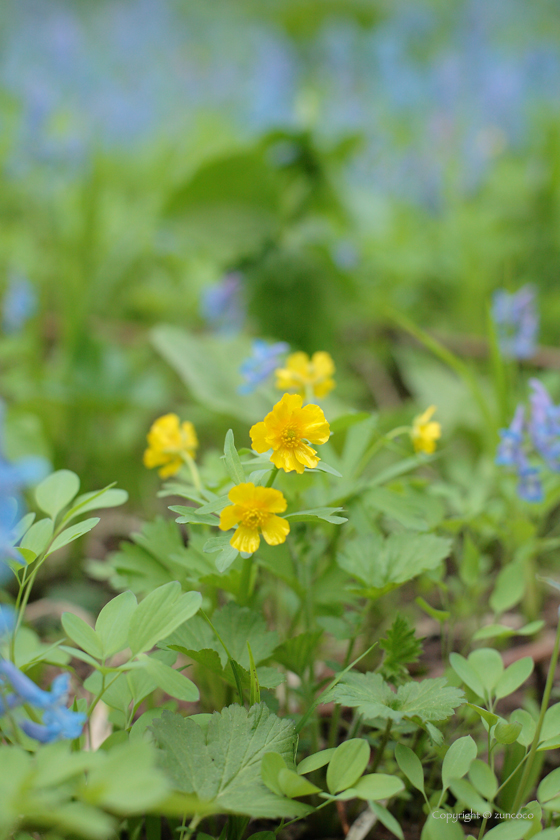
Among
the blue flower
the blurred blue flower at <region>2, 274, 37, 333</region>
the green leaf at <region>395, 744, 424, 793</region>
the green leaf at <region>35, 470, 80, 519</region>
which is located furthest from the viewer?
the blurred blue flower at <region>2, 274, 37, 333</region>

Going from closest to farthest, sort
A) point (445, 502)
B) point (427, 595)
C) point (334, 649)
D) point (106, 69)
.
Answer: point (334, 649), point (427, 595), point (445, 502), point (106, 69)

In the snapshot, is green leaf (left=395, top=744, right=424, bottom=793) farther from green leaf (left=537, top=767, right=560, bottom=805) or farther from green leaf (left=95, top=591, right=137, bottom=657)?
green leaf (left=95, top=591, right=137, bottom=657)

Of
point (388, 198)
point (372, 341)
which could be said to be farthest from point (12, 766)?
point (388, 198)

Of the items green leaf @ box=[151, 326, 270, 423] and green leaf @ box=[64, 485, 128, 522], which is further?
green leaf @ box=[151, 326, 270, 423]

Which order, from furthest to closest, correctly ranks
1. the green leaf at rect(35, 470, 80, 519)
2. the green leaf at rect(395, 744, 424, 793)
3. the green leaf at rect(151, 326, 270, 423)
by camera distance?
the green leaf at rect(151, 326, 270, 423)
the green leaf at rect(35, 470, 80, 519)
the green leaf at rect(395, 744, 424, 793)

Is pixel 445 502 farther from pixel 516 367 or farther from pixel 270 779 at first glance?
pixel 270 779

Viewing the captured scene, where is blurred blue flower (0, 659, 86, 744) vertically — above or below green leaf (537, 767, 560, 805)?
above

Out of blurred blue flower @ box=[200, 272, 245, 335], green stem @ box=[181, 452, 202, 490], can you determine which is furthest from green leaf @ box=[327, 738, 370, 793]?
blurred blue flower @ box=[200, 272, 245, 335]
